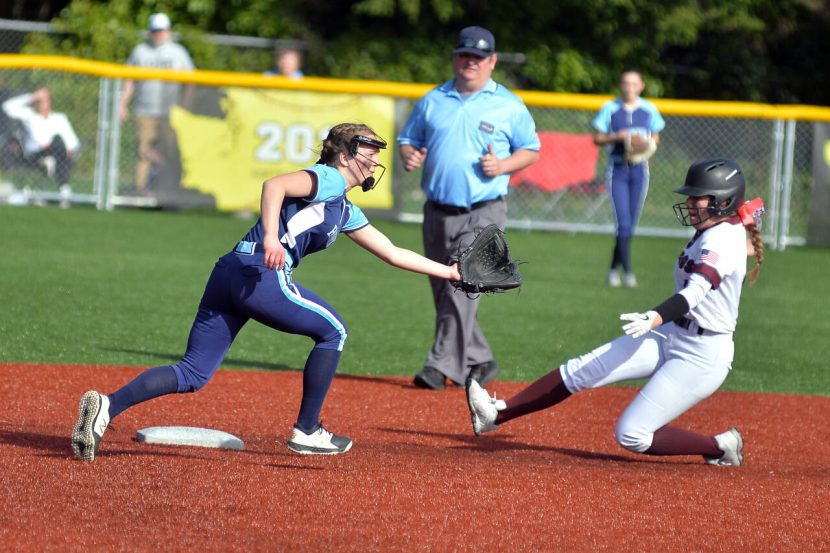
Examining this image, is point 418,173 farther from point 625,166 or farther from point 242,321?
point 242,321

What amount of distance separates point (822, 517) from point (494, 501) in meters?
1.35

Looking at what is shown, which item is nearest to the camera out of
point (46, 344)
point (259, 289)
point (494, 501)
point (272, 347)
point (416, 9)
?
point (494, 501)

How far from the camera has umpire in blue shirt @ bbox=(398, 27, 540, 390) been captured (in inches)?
334

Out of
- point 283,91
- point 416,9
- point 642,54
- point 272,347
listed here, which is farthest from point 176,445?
point 642,54

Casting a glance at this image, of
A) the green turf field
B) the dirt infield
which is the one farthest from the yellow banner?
→ the dirt infield

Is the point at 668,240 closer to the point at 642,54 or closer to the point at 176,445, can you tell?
the point at 642,54

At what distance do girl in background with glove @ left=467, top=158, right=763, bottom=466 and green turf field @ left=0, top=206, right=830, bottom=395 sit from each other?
2573 mm

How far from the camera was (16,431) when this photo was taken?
6488 mm

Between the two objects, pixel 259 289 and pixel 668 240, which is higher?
pixel 259 289

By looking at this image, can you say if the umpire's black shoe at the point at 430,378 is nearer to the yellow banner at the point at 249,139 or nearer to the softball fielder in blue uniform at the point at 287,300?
the softball fielder in blue uniform at the point at 287,300

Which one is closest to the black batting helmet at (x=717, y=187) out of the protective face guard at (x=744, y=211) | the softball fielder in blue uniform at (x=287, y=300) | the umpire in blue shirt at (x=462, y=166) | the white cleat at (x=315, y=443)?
the protective face guard at (x=744, y=211)

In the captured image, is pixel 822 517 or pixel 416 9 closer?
pixel 822 517

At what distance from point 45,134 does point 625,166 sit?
770cm

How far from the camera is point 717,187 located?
20.9ft
